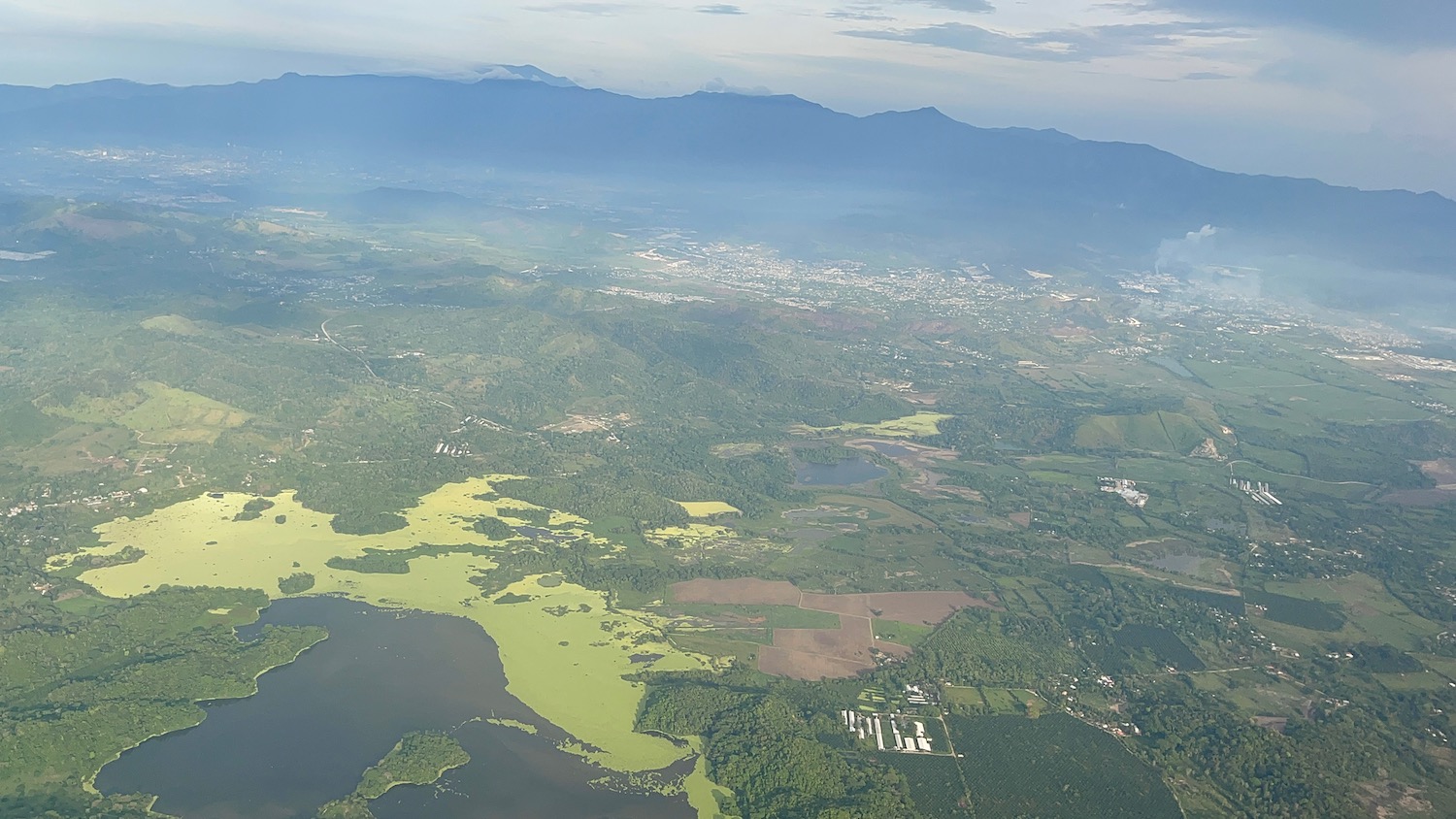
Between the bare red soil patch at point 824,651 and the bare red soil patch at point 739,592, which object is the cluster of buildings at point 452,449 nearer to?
the bare red soil patch at point 739,592

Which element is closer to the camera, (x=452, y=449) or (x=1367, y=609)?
(x=1367, y=609)

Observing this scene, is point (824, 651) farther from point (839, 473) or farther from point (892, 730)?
point (839, 473)

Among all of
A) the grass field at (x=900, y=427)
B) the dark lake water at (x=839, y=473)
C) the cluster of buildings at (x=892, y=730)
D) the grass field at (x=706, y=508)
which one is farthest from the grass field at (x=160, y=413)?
the cluster of buildings at (x=892, y=730)

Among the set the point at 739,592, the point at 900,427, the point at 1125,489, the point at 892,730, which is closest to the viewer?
the point at 892,730

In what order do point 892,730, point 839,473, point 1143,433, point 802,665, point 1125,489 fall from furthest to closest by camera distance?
point 1143,433, point 839,473, point 1125,489, point 802,665, point 892,730

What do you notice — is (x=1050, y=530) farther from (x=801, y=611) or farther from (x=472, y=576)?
(x=472, y=576)

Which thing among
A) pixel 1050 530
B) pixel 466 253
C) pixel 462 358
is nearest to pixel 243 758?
pixel 1050 530

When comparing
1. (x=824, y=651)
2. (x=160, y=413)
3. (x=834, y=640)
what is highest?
(x=160, y=413)

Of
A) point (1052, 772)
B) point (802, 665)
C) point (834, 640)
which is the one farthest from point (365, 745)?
point (1052, 772)
